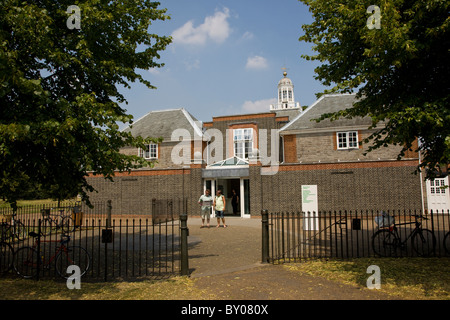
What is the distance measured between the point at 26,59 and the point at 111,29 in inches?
87.0

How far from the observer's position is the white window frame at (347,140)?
2373 cm

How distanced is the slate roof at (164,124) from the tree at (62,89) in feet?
65.2

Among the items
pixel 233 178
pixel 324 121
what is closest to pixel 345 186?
pixel 324 121

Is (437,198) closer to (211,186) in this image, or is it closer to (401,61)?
(211,186)

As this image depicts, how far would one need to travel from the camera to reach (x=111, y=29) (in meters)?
7.66

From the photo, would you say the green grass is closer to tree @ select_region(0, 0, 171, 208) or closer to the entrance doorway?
tree @ select_region(0, 0, 171, 208)

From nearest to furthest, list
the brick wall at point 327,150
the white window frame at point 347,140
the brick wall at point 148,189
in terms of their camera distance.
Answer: the brick wall at point 148,189
the brick wall at point 327,150
the white window frame at point 347,140

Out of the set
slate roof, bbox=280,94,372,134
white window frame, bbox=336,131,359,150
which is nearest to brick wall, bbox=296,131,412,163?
white window frame, bbox=336,131,359,150

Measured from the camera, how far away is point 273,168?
21297 millimetres

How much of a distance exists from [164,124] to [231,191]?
31.4 ft

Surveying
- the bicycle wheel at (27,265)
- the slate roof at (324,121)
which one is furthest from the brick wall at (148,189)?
the bicycle wheel at (27,265)

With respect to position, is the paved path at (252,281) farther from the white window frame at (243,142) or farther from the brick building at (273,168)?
the white window frame at (243,142)

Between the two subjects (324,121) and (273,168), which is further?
(324,121)

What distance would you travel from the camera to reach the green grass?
579cm
